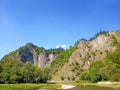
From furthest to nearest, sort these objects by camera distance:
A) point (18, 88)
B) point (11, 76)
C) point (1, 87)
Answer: point (11, 76) < point (18, 88) < point (1, 87)

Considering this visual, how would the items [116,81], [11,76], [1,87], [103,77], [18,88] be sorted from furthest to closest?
[103,77] < [116,81] < [11,76] < [18,88] < [1,87]

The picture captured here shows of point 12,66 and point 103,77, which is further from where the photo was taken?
point 103,77

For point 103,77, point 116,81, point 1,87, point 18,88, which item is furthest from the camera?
point 103,77

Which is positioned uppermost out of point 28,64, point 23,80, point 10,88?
point 28,64

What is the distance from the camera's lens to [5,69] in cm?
14625

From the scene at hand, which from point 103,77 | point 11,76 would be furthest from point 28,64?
point 103,77

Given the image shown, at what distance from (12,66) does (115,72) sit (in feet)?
186

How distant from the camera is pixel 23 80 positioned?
152500 mm

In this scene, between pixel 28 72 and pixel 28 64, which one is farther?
pixel 28 64

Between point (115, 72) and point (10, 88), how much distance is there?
222ft

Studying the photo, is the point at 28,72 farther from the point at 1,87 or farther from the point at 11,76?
the point at 1,87

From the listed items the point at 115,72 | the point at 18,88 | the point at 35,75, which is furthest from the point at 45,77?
the point at 18,88

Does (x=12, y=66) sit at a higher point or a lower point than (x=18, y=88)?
higher

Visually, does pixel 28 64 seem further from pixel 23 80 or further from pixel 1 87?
pixel 1 87
